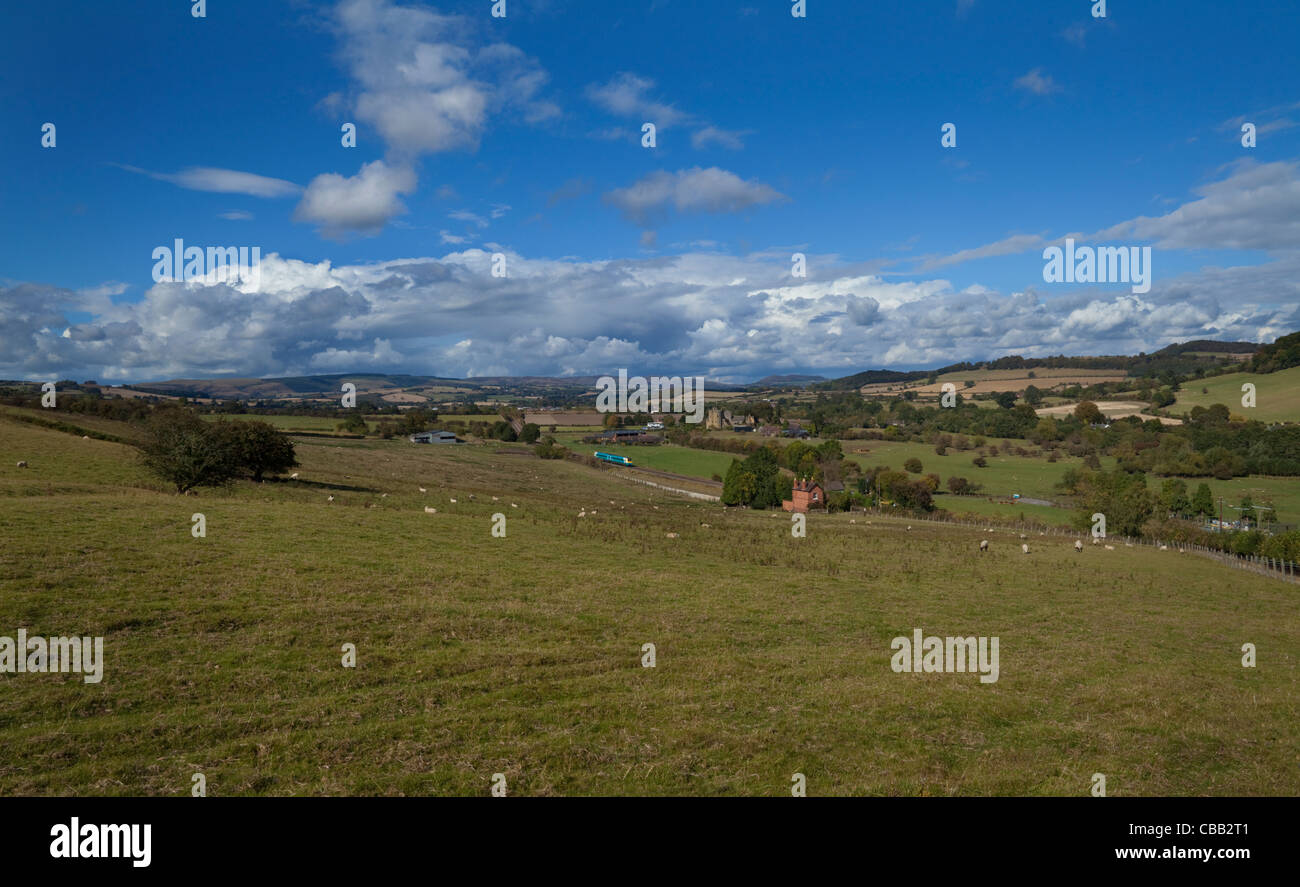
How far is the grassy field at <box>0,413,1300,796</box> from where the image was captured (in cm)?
937

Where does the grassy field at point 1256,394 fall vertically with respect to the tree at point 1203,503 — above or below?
above

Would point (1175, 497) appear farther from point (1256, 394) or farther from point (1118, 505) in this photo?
point (1256, 394)

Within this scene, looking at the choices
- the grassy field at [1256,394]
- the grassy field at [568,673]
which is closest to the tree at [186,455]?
the grassy field at [568,673]

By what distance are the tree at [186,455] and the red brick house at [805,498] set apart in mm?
63012

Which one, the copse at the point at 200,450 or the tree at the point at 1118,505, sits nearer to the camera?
the copse at the point at 200,450

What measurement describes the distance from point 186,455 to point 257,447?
312 inches

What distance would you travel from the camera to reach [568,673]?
13641 millimetres

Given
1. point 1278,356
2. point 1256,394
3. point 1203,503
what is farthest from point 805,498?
point 1278,356

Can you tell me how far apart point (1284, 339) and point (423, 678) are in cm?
21815

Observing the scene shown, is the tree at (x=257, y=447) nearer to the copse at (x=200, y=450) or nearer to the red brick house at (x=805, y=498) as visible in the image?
the copse at (x=200, y=450)

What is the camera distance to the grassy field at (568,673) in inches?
369

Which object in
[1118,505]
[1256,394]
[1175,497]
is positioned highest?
[1256,394]
